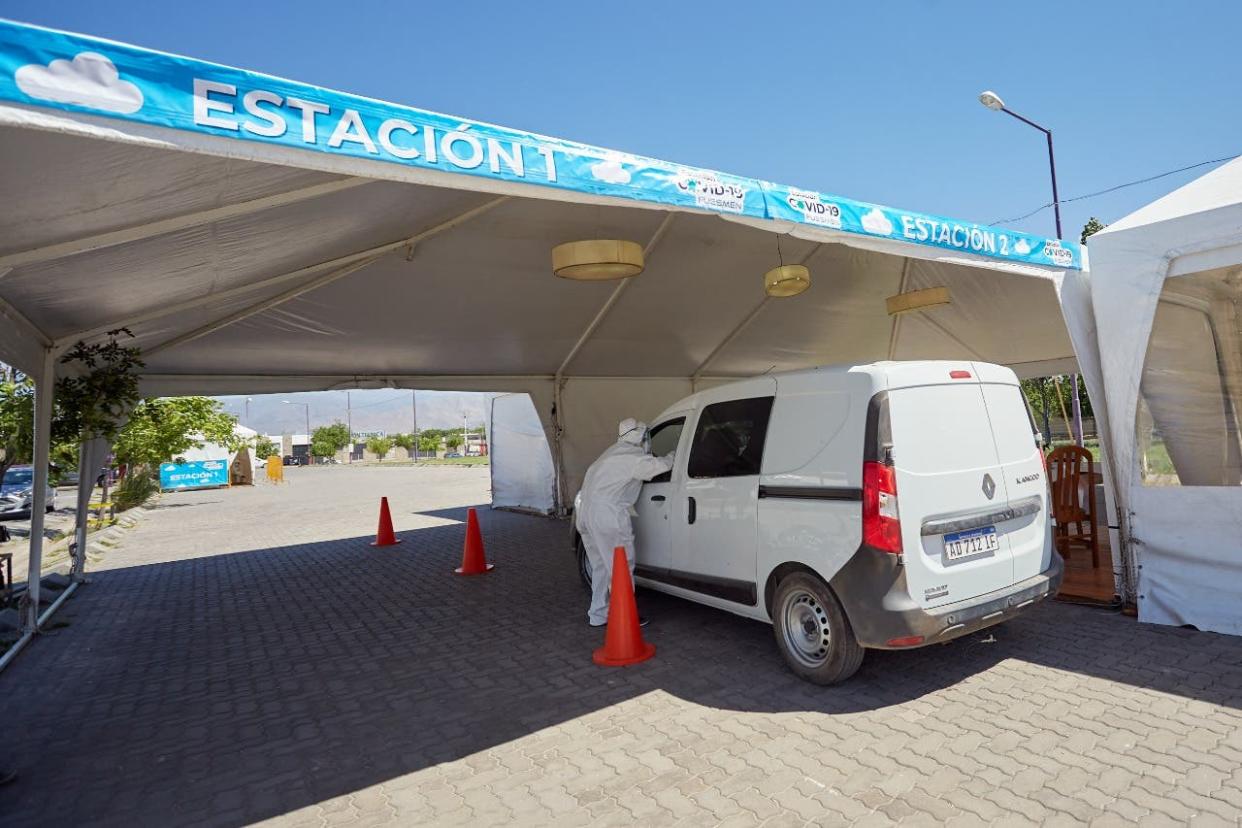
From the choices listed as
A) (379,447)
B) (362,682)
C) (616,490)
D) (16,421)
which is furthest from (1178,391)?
(379,447)

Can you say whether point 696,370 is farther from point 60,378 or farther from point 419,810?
point 419,810

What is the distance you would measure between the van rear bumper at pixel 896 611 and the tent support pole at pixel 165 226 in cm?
391

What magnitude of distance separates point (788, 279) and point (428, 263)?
12.5 feet

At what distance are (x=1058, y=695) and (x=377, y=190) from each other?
213 inches

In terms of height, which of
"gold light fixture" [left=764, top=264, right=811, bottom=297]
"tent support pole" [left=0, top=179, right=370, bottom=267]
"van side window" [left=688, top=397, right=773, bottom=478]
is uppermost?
"gold light fixture" [left=764, top=264, right=811, bottom=297]

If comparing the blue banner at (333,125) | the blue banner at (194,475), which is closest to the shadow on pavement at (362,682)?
the blue banner at (333,125)

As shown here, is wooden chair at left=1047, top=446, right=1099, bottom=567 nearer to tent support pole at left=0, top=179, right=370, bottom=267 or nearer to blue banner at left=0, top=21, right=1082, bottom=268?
blue banner at left=0, top=21, right=1082, bottom=268

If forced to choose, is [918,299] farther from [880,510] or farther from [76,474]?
[76,474]

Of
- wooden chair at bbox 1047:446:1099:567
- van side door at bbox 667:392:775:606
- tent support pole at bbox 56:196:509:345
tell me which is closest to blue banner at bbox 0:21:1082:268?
van side door at bbox 667:392:775:606

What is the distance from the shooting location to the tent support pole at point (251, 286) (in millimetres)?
6242

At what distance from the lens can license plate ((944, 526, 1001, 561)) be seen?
13.0ft

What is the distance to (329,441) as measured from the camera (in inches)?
2901

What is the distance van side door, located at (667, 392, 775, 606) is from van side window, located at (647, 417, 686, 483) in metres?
0.31

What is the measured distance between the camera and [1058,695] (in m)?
3.96
